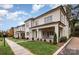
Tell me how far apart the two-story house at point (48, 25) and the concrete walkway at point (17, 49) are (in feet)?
0.66

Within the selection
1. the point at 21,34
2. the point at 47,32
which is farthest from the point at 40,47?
the point at 21,34

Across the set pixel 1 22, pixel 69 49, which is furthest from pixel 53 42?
pixel 1 22

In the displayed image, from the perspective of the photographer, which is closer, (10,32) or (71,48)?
(71,48)

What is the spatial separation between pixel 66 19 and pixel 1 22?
925mm

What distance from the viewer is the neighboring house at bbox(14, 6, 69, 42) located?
2674 millimetres

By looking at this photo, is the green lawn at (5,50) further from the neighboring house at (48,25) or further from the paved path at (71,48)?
the paved path at (71,48)

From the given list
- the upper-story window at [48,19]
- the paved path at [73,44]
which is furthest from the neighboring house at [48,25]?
the paved path at [73,44]

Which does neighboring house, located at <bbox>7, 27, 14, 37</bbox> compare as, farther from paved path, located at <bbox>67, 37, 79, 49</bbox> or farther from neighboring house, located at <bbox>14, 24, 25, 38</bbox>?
paved path, located at <bbox>67, 37, 79, 49</bbox>

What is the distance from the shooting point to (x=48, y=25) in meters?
2.71

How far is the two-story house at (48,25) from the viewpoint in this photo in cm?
267

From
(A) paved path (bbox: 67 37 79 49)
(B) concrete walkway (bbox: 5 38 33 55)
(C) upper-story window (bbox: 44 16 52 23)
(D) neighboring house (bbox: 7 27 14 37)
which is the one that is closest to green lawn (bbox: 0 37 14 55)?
(B) concrete walkway (bbox: 5 38 33 55)

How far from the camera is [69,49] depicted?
8.67 ft

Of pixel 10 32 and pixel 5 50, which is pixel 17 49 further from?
pixel 10 32

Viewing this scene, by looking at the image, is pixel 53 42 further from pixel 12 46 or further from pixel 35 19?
pixel 12 46
